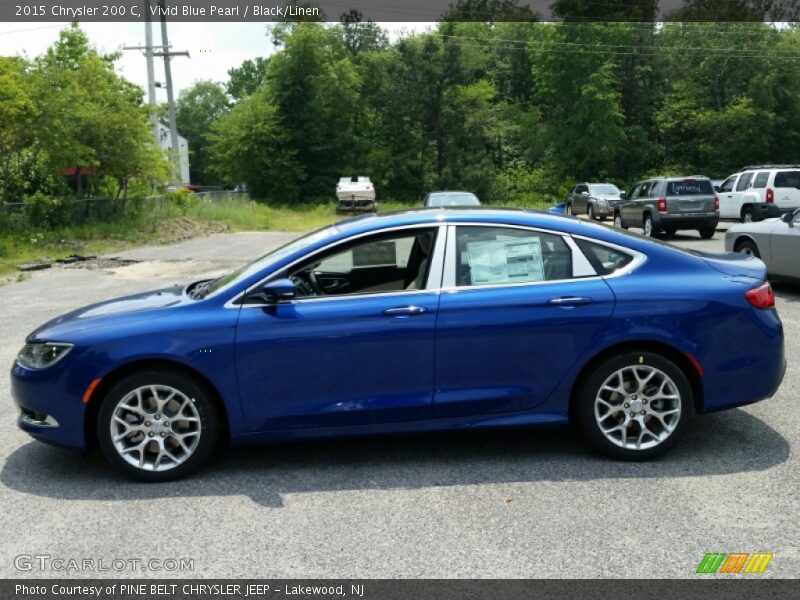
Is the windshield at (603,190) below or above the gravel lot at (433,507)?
above

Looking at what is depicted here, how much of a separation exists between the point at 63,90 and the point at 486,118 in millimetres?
39457

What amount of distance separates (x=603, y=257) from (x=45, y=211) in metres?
22.4

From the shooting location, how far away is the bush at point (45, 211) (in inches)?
923

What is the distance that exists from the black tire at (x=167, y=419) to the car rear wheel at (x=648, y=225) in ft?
63.4

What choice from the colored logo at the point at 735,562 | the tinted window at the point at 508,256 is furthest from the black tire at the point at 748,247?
the colored logo at the point at 735,562

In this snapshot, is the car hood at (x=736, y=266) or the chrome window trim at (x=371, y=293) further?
the car hood at (x=736, y=266)

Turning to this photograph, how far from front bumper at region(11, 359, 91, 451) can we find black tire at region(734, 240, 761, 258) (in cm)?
983

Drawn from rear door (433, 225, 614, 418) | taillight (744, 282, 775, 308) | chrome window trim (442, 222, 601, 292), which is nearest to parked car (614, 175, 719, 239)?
taillight (744, 282, 775, 308)

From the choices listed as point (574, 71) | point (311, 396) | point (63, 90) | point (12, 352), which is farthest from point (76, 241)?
point (574, 71)

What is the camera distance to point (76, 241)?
23547mm

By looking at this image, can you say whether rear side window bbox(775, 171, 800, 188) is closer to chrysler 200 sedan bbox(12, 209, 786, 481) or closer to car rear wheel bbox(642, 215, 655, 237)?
car rear wheel bbox(642, 215, 655, 237)

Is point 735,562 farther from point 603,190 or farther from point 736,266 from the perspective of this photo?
point 603,190

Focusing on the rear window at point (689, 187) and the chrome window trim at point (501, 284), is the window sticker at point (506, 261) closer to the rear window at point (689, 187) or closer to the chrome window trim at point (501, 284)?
the chrome window trim at point (501, 284)

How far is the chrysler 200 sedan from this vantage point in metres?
4.79
